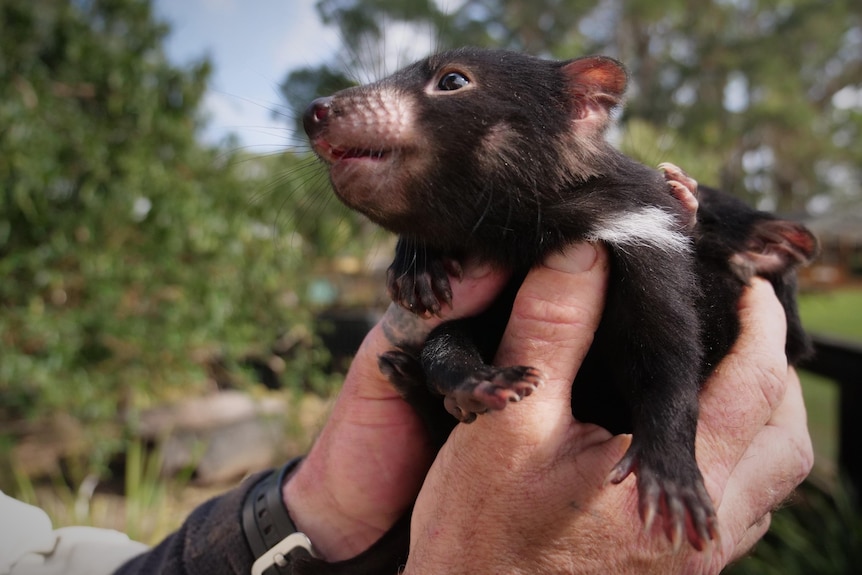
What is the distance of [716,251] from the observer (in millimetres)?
2262

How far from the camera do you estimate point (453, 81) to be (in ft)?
6.48

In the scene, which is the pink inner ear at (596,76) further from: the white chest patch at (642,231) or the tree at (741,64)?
the tree at (741,64)

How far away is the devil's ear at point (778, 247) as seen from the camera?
2346 millimetres

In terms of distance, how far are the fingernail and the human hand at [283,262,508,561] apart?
614mm

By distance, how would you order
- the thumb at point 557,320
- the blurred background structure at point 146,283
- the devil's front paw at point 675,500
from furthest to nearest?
1. the blurred background structure at point 146,283
2. the thumb at point 557,320
3. the devil's front paw at point 675,500

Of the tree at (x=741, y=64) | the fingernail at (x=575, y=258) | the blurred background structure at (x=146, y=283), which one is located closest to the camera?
the fingernail at (x=575, y=258)

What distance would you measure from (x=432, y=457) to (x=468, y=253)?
31.9 inches

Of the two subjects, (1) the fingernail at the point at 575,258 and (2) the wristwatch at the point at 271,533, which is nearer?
(1) the fingernail at the point at 575,258

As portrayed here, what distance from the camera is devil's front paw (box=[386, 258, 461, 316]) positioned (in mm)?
1949

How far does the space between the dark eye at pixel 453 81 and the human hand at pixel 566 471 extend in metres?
0.59

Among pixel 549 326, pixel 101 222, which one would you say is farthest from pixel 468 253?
pixel 101 222

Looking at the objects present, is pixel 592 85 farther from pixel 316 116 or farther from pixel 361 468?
pixel 361 468

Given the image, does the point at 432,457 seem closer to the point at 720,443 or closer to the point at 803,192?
the point at 720,443

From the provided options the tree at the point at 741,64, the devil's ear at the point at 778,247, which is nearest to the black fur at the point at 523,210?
the devil's ear at the point at 778,247
